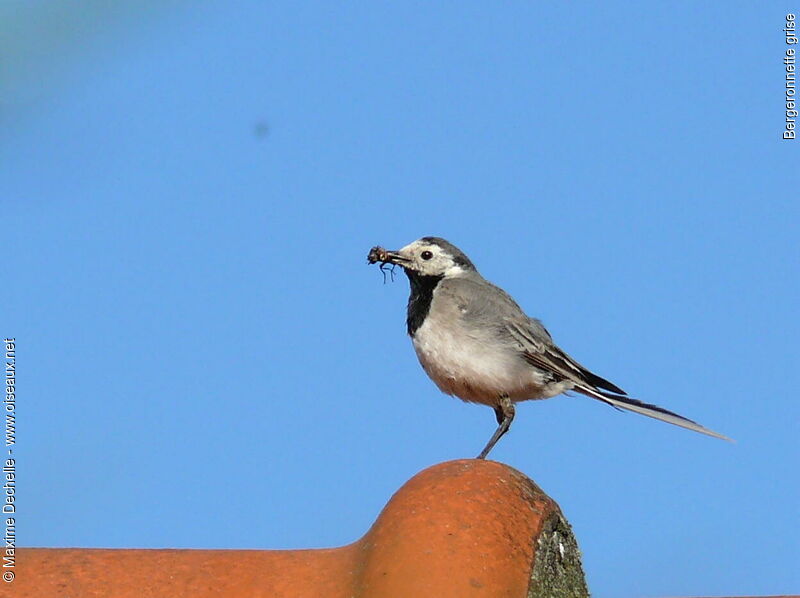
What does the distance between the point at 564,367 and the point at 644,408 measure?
556mm

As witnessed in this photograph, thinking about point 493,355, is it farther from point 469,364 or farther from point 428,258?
point 428,258

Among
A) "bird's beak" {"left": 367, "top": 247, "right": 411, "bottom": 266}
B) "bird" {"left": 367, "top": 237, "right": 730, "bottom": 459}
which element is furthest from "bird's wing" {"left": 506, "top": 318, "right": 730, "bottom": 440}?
"bird's beak" {"left": 367, "top": 247, "right": 411, "bottom": 266}

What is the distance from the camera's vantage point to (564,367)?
324 inches

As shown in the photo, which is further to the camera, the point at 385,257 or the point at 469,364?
the point at 385,257

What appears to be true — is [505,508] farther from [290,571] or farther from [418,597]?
[290,571]

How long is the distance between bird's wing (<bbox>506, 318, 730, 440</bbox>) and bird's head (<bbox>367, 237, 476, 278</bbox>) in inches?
29.4

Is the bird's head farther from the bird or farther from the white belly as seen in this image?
the white belly

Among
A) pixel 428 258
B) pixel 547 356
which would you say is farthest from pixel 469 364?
pixel 428 258

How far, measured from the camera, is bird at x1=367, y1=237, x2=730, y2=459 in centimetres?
800

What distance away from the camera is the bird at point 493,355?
8.00 m

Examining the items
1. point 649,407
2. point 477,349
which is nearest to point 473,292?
point 477,349

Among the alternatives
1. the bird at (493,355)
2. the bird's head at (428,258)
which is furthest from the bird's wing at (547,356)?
the bird's head at (428,258)

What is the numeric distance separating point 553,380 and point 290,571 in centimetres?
344

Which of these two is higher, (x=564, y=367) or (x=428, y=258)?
(x=428, y=258)
